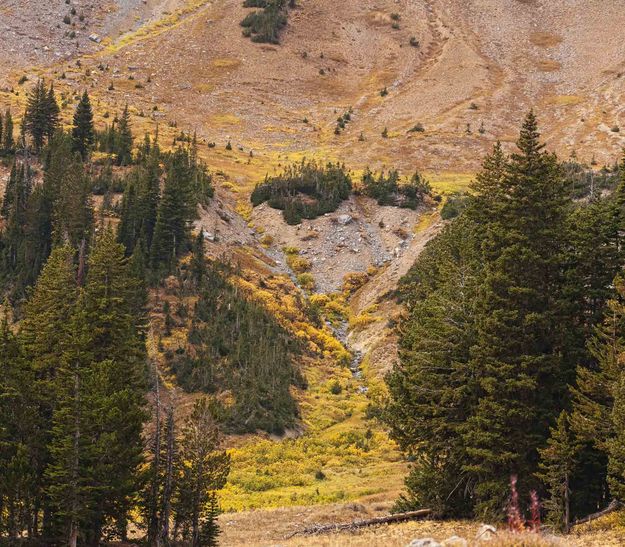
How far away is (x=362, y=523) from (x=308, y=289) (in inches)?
2050

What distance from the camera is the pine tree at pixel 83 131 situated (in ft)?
286

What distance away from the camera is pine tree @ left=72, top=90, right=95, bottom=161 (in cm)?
8731

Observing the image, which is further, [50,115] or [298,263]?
[50,115]

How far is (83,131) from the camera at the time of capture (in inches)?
3469

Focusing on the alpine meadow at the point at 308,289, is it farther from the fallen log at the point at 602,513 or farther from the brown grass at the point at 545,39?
the brown grass at the point at 545,39

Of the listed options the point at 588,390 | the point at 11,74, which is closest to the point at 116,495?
the point at 588,390

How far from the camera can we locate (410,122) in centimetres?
13700

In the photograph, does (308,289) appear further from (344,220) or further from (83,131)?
(83,131)

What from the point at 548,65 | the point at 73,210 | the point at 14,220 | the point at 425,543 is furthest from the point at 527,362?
the point at 548,65

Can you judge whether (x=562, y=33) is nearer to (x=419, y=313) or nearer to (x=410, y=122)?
(x=410, y=122)

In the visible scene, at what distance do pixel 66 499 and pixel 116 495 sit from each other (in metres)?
2.11

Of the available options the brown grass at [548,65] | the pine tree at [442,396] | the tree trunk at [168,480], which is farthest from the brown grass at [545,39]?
the tree trunk at [168,480]

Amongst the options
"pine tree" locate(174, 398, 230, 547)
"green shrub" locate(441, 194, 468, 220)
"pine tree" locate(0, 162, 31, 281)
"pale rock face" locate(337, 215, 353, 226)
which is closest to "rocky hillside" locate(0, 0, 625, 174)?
"pale rock face" locate(337, 215, 353, 226)

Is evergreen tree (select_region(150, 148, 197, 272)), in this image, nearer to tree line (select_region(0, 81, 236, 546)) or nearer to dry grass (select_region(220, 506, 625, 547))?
tree line (select_region(0, 81, 236, 546))
